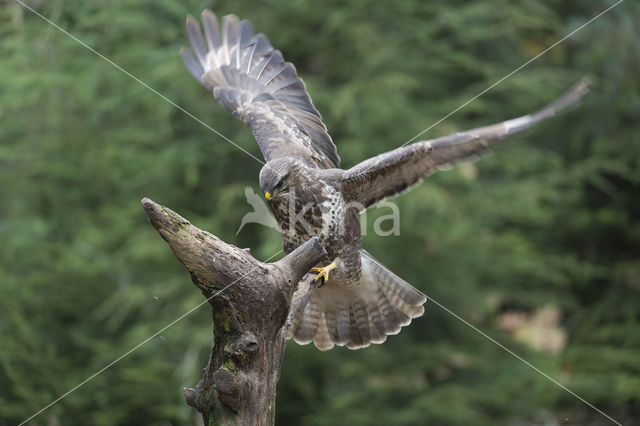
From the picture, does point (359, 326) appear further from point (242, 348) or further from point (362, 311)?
point (242, 348)

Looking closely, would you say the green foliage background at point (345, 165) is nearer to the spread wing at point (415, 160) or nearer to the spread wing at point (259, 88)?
the spread wing at point (259, 88)

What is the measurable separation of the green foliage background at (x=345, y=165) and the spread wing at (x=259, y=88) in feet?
5.99

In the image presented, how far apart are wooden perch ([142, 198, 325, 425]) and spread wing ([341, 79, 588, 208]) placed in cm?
132

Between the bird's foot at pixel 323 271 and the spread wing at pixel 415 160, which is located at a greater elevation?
the spread wing at pixel 415 160

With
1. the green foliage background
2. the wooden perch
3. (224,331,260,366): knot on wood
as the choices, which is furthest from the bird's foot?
the green foliage background

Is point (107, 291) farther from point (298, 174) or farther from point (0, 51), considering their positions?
point (298, 174)

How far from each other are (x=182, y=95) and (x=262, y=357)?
18.3 feet

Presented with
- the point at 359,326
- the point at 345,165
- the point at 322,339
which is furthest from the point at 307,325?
the point at 345,165

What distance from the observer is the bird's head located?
187 inches

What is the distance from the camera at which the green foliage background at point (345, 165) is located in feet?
26.6

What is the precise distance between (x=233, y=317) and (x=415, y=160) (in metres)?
1.80

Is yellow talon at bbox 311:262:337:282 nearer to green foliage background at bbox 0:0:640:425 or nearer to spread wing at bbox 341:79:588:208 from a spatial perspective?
spread wing at bbox 341:79:588:208

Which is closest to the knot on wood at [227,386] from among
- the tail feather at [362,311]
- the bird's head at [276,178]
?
the bird's head at [276,178]

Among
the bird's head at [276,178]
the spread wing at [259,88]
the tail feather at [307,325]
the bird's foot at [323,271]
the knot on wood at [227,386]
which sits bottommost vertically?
the knot on wood at [227,386]
